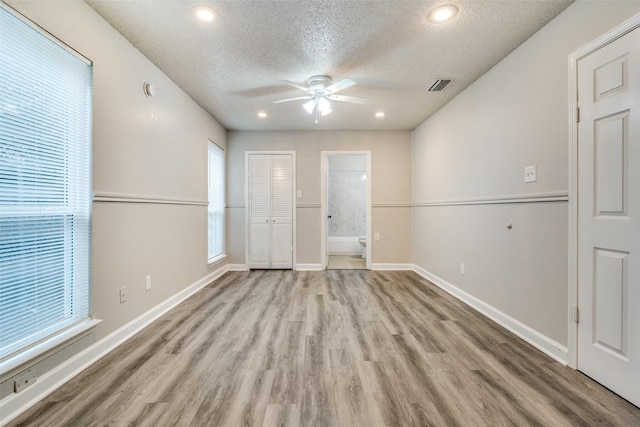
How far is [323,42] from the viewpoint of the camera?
6.78 feet

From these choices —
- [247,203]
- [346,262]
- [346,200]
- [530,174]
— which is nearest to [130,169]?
[247,203]

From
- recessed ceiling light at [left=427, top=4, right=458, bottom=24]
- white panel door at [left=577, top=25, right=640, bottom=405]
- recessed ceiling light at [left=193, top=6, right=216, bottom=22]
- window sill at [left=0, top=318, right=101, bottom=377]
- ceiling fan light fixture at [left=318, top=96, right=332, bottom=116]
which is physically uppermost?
recessed ceiling light at [left=427, top=4, right=458, bottom=24]

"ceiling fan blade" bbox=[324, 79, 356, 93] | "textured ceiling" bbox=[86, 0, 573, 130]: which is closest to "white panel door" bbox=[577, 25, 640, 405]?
"textured ceiling" bbox=[86, 0, 573, 130]

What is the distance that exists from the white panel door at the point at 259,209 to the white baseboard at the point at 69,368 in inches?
77.3

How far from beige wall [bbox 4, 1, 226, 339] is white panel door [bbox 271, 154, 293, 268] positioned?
1.56 meters

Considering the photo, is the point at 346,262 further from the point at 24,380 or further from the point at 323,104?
the point at 24,380

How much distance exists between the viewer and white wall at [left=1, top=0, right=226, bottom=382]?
176 cm

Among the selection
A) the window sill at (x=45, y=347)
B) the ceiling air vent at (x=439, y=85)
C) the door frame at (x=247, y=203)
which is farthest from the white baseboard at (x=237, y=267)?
the ceiling air vent at (x=439, y=85)

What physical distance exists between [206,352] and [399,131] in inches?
165

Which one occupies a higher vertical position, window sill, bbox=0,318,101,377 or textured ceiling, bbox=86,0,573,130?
textured ceiling, bbox=86,0,573,130

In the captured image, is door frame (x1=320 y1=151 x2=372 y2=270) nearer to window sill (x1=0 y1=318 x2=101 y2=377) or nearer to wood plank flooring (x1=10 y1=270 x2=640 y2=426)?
wood plank flooring (x1=10 y1=270 x2=640 y2=426)

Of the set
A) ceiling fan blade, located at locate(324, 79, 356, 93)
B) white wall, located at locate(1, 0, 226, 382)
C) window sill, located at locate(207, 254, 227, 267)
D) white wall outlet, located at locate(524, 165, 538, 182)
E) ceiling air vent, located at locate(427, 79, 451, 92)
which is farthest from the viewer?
window sill, located at locate(207, 254, 227, 267)

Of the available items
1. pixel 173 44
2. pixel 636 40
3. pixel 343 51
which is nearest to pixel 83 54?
pixel 173 44

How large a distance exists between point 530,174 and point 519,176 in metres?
0.12
